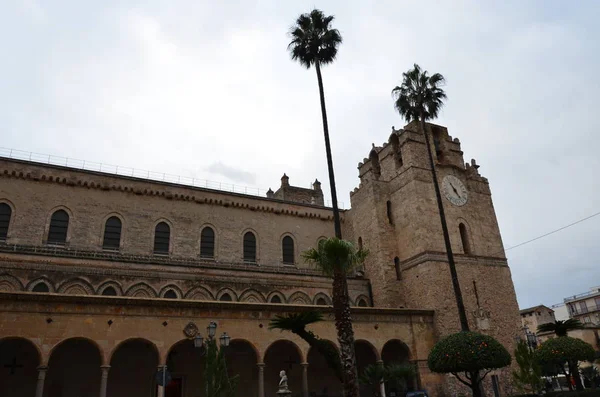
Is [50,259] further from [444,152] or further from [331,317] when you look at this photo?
[444,152]

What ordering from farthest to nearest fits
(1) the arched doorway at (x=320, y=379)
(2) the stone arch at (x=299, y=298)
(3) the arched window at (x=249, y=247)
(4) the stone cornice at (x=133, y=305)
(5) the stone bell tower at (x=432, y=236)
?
1. (3) the arched window at (x=249, y=247)
2. (5) the stone bell tower at (x=432, y=236)
3. (2) the stone arch at (x=299, y=298)
4. (1) the arched doorway at (x=320, y=379)
5. (4) the stone cornice at (x=133, y=305)

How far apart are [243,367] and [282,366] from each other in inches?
80.7

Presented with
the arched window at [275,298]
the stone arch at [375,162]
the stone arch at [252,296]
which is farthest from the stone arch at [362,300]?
the stone arch at [375,162]

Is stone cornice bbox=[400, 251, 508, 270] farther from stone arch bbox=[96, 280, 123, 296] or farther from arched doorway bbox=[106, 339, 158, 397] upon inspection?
stone arch bbox=[96, 280, 123, 296]

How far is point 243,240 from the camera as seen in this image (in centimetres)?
2861

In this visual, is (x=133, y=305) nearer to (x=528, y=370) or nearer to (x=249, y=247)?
(x=249, y=247)

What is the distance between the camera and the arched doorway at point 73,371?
18219 mm

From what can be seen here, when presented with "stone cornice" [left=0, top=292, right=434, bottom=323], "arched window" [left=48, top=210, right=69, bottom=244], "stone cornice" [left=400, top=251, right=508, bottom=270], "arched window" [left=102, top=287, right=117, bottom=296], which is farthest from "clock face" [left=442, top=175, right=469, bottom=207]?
"arched window" [left=48, top=210, right=69, bottom=244]

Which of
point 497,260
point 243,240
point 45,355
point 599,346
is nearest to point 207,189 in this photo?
point 243,240

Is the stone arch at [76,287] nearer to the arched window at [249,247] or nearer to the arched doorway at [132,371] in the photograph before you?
the arched doorway at [132,371]

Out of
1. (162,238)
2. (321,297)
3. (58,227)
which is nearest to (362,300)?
(321,297)

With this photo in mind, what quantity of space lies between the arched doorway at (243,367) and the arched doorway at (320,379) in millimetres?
3108

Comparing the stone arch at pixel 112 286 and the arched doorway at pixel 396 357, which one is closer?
the stone arch at pixel 112 286

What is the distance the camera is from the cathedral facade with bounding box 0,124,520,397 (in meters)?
17.5
